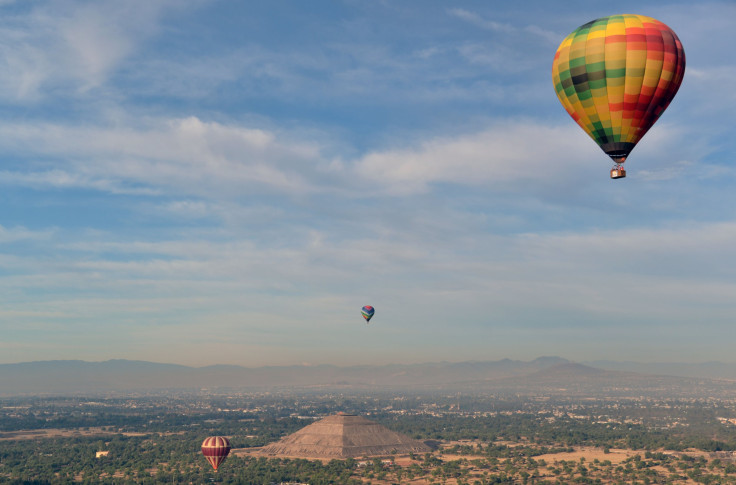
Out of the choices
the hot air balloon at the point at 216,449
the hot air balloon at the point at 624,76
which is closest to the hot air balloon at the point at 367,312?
the hot air balloon at the point at 216,449

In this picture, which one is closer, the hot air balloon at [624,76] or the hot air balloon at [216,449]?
the hot air balloon at [624,76]

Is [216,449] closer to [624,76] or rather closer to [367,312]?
[367,312]

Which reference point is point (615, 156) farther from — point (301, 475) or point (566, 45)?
point (301, 475)

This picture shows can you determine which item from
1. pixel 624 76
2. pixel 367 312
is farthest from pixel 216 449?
pixel 624 76

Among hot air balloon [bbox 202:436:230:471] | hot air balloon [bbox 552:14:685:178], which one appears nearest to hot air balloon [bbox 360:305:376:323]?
hot air balloon [bbox 202:436:230:471]

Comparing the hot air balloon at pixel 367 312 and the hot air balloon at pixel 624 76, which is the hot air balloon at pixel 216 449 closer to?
the hot air balloon at pixel 367 312

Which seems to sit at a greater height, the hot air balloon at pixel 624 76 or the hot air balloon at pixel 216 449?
the hot air balloon at pixel 624 76

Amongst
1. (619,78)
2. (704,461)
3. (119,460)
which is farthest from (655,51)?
(119,460)

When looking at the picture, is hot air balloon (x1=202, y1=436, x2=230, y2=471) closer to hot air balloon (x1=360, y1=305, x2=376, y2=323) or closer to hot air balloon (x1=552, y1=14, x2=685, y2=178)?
hot air balloon (x1=360, y1=305, x2=376, y2=323)
